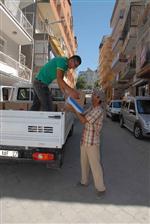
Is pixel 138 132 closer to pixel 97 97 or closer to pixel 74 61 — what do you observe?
pixel 74 61

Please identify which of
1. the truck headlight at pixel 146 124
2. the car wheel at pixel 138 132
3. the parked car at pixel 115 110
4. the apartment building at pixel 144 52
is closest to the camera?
the truck headlight at pixel 146 124

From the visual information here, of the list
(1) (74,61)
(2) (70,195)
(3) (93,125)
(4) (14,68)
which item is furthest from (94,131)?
(4) (14,68)

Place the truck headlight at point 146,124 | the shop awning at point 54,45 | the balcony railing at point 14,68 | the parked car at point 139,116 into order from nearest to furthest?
1. the truck headlight at point 146,124
2. the parked car at point 139,116
3. the balcony railing at point 14,68
4. the shop awning at point 54,45

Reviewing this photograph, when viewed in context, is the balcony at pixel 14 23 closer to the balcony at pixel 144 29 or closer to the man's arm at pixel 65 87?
the balcony at pixel 144 29

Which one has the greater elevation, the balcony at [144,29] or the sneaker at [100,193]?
the balcony at [144,29]

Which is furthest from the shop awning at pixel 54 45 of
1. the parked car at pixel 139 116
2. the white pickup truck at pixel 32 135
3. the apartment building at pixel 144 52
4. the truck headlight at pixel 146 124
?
the white pickup truck at pixel 32 135

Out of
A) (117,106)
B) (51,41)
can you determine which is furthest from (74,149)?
(51,41)

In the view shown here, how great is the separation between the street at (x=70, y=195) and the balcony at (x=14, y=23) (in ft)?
40.4

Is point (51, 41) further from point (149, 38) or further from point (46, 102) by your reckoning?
point (46, 102)

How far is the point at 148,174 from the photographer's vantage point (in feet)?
21.4

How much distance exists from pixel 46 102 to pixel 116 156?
304 cm

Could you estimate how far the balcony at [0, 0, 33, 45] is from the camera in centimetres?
1722

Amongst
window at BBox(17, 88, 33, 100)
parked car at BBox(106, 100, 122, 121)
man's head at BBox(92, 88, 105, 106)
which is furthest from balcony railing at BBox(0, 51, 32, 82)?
man's head at BBox(92, 88, 105, 106)

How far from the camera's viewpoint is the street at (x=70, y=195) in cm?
407
